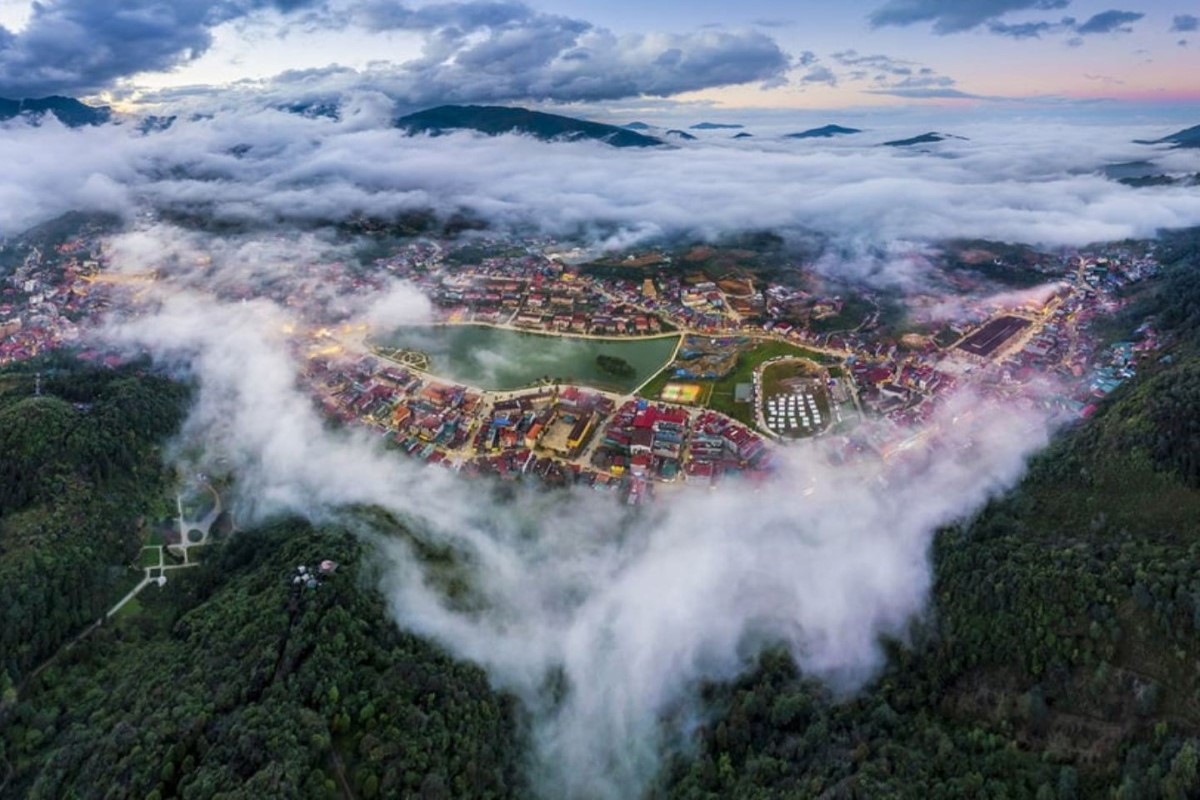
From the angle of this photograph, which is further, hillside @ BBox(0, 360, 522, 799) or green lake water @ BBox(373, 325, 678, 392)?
green lake water @ BBox(373, 325, 678, 392)

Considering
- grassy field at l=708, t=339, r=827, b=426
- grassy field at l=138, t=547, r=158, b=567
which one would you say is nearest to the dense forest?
grassy field at l=138, t=547, r=158, b=567

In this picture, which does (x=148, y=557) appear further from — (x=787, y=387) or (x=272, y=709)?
(x=787, y=387)

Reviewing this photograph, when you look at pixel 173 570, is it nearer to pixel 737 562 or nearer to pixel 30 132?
pixel 737 562

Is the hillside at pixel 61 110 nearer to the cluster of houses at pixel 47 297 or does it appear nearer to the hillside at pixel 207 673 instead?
the cluster of houses at pixel 47 297

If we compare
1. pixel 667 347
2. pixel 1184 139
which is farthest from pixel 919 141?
pixel 667 347

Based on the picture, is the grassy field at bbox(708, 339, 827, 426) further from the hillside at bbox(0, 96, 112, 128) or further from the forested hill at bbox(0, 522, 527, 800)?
the hillside at bbox(0, 96, 112, 128)

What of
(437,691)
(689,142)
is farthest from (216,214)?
(689,142)
